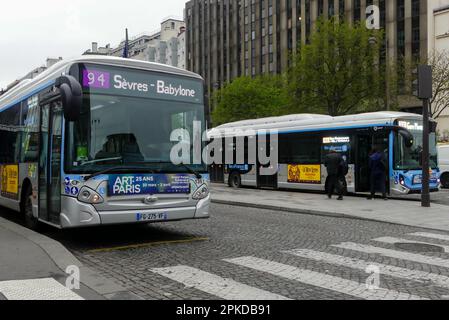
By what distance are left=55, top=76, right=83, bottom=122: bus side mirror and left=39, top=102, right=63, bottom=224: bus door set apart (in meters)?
0.78

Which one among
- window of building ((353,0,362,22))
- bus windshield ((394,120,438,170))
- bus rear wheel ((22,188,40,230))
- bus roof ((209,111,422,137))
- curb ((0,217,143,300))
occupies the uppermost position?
window of building ((353,0,362,22))

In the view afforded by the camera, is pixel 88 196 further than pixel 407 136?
No

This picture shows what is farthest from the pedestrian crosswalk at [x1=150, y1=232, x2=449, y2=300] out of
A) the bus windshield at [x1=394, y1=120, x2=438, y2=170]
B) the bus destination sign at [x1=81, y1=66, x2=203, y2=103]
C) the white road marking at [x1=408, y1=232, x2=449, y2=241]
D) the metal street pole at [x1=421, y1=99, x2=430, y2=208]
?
the bus windshield at [x1=394, y1=120, x2=438, y2=170]

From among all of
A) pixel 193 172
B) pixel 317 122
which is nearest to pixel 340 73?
pixel 317 122

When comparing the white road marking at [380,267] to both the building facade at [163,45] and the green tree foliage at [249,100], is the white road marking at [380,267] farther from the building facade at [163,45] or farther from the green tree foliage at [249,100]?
the building facade at [163,45]

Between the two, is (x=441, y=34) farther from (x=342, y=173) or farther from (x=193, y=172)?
(x=193, y=172)

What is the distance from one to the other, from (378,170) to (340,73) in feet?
49.3

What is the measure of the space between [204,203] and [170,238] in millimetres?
963

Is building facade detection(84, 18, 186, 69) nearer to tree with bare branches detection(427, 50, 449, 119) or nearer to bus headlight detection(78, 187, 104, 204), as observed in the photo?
tree with bare branches detection(427, 50, 449, 119)

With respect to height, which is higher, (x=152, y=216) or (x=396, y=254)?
(x=152, y=216)

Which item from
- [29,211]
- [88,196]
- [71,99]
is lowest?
[29,211]

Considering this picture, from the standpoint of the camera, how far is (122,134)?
787 cm

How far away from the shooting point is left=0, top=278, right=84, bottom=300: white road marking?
497 centimetres

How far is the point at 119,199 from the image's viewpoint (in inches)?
307
